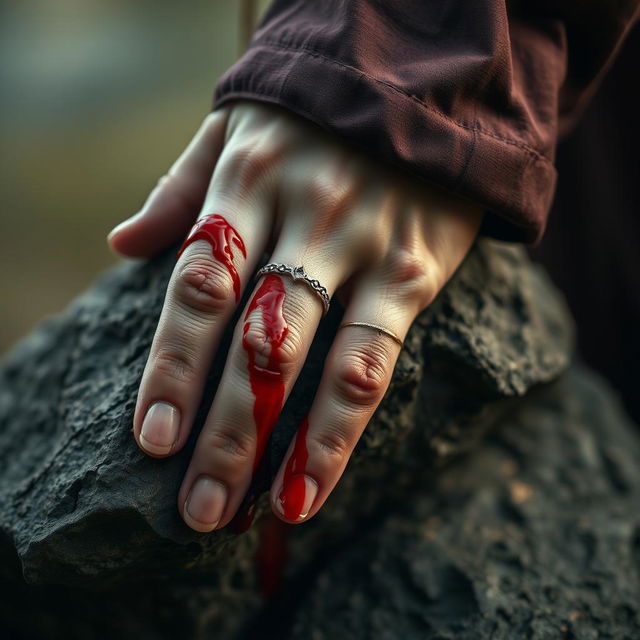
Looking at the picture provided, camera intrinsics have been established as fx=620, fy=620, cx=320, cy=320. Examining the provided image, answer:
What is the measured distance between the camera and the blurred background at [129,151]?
181cm

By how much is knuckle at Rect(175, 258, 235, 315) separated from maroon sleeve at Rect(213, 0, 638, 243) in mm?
241

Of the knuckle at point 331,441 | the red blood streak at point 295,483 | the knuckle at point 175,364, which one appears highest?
the knuckle at point 175,364

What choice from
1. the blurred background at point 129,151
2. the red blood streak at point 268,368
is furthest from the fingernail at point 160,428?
the blurred background at point 129,151

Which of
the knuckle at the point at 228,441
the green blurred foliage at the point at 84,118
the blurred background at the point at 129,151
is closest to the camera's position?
the knuckle at the point at 228,441

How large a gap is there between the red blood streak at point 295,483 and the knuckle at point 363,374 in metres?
0.08

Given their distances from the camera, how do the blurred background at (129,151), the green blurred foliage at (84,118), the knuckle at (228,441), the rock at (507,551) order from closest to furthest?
the knuckle at (228,441) → the rock at (507,551) → the blurred background at (129,151) → the green blurred foliage at (84,118)

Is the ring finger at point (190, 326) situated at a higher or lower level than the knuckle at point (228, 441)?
higher

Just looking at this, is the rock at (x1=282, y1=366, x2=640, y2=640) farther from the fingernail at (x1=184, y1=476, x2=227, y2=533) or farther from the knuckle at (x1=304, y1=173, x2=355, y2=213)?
the knuckle at (x1=304, y1=173, x2=355, y2=213)

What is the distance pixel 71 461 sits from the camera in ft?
2.84

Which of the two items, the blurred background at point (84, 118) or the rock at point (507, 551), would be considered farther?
the blurred background at point (84, 118)

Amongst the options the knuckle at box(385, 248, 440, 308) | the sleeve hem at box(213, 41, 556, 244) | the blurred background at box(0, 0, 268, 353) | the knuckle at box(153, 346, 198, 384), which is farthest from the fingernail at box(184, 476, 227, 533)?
the blurred background at box(0, 0, 268, 353)

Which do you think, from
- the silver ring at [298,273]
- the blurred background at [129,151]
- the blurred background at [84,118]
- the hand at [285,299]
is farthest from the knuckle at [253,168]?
the blurred background at [84,118]

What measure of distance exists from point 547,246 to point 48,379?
59.2 inches

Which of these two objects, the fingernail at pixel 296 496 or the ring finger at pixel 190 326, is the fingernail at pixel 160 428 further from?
the fingernail at pixel 296 496
